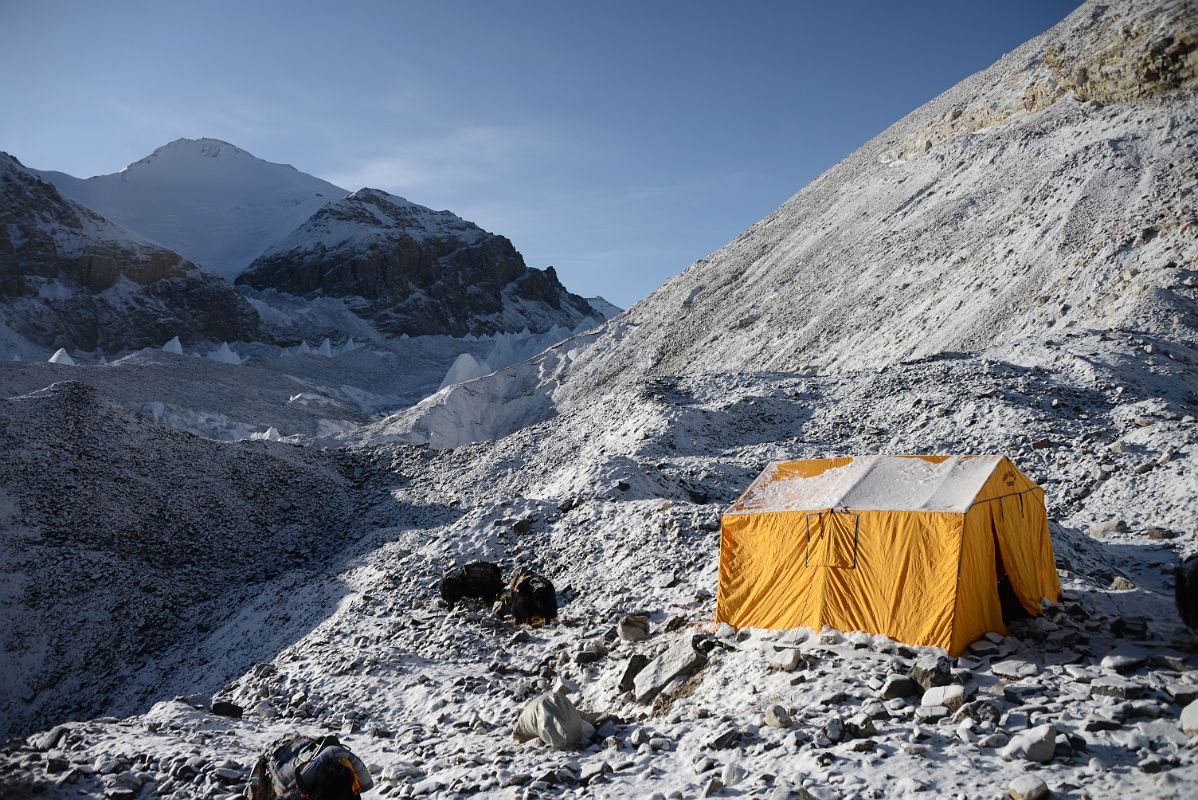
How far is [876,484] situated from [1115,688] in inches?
149

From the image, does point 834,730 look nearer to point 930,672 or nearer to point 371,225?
point 930,672

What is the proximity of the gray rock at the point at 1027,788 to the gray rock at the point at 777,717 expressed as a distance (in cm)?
203

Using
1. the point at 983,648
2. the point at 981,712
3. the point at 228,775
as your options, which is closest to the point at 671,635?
the point at 983,648

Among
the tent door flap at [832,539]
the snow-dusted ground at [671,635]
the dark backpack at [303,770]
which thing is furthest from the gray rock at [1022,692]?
the dark backpack at [303,770]

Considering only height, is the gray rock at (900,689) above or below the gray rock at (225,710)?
above

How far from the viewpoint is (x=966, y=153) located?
3734cm

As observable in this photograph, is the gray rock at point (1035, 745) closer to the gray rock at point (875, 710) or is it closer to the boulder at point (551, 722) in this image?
the gray rock at point (875, 710)

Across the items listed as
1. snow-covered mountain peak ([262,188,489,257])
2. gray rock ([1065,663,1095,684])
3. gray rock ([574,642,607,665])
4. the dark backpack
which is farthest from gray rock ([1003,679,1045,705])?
snow-covered mountain peak ([262,188,489,257])

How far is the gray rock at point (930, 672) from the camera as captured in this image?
7262 millimetres

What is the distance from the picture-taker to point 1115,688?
6.55 metres

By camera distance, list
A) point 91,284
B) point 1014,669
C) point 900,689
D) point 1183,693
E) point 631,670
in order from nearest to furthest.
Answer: point 1183,693
point 900,689
point 1014,669
point 631,670
point 91,284

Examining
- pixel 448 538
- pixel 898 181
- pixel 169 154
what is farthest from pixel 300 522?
pixel 169 154

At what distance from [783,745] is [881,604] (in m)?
2.81

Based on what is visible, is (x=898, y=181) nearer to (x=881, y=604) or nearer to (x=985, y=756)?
(x=881, y=604)
